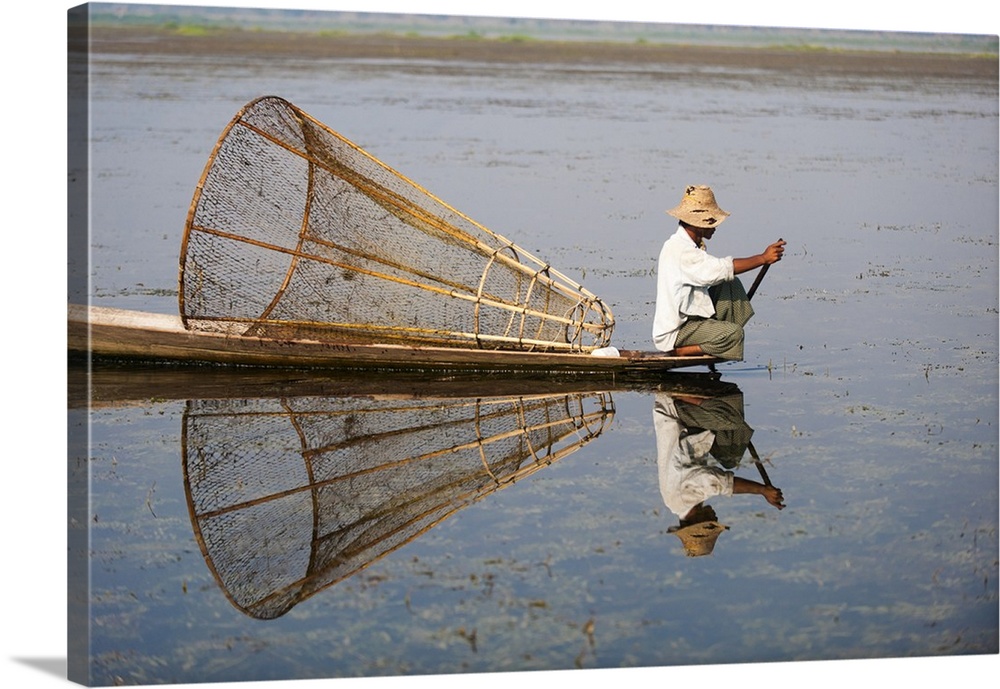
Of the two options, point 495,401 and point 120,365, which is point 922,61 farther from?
point 120,365

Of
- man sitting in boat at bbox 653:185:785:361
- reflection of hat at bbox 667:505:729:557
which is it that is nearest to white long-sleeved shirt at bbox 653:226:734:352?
man sitting in boat at bbox 653:185:785:361

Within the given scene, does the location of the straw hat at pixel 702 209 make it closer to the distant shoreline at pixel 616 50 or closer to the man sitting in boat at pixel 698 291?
the man sitting in boat at pixel 698 291

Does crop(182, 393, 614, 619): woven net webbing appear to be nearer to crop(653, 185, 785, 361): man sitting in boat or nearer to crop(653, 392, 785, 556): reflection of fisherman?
crop(653, 392, 785, 556): reflection of fisherman

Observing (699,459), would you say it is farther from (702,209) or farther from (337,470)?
(337,470)

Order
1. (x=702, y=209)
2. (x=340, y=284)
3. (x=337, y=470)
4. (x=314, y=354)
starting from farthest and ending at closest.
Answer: (x=340, y=284) → (x=314, y=354) → (x=702, y=209) → (x=337, y=470)

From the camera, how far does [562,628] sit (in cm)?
735

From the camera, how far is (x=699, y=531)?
26.4 feet

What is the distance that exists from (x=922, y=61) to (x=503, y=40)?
2.15 meters

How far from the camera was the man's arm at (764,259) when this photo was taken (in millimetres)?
9164

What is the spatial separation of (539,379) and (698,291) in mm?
1043

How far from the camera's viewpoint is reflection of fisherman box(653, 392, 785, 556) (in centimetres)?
811

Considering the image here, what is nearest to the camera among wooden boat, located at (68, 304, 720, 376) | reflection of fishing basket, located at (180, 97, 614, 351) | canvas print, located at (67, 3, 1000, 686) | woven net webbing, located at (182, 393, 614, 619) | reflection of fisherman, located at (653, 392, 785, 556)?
canvas print, located at (67, 3, 1000, 686)

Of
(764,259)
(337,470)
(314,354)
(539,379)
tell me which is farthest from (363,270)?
(764,259)

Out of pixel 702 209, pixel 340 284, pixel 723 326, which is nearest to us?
pixel 702 209
